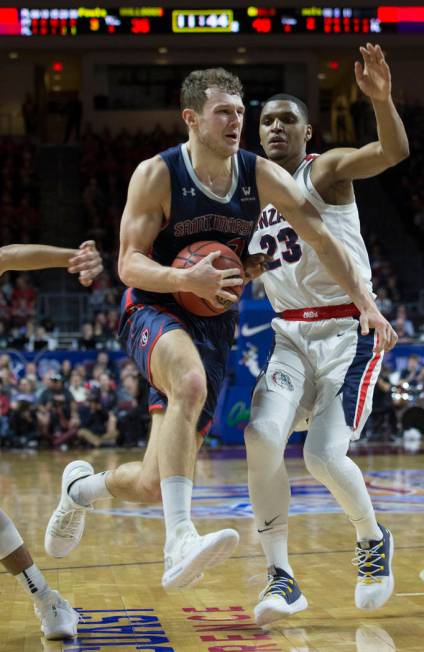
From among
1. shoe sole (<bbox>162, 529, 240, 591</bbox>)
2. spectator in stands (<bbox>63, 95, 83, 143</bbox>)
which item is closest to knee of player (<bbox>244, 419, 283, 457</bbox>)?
shoe sole (<bbox>162, 529, 240, 591</bbox>)

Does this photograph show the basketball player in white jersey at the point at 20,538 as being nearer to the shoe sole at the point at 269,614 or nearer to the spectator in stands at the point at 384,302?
the shoe sole at the point at 269,614

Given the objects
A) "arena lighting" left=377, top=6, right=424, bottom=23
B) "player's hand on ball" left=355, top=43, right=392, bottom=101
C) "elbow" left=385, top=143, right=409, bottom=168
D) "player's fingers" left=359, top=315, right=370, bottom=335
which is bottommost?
"player's fingers" left=359, top=315, right=370, bottom=335

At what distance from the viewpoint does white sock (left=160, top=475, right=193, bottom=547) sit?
3941mm

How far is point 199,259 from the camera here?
4.27m

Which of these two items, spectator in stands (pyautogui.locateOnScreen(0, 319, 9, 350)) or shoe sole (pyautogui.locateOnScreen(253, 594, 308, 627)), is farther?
spectator in stands (pyautogui.locateOnScreen(0, 319, 9, 350))

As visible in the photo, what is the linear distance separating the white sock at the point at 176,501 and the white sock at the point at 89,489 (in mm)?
950

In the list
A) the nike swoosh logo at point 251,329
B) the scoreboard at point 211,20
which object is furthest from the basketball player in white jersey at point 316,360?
the scoreboard at point 211,20

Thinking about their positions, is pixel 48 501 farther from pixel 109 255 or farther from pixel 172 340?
pixel 109 255

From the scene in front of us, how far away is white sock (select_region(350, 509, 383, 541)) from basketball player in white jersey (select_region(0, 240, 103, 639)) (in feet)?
4.39

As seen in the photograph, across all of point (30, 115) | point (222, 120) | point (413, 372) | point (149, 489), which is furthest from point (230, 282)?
point (30, 115)

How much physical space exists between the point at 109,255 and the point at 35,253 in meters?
15.6

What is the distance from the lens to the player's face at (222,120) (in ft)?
14.5

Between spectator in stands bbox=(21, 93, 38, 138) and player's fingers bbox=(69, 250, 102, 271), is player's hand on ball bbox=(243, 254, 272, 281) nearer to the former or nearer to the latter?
player's fingers bbox=(69, 250, 102, 271)

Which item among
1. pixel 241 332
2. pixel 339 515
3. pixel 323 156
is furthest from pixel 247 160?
pixel 241 332
